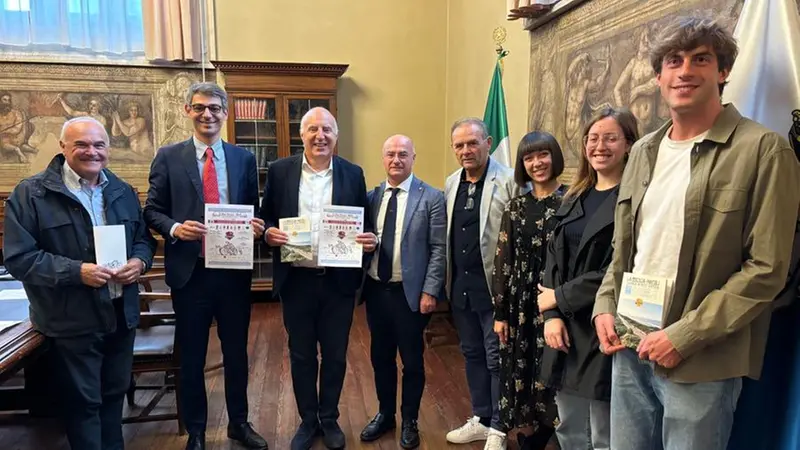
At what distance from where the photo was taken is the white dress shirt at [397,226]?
7.60 feet

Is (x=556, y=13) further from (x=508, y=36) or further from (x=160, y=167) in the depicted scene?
(x=160, y=167)

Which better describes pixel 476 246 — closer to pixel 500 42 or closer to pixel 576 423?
pixel 576 423

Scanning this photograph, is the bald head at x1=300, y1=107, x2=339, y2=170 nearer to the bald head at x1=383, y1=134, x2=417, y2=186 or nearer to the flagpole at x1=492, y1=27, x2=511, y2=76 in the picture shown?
the bald head at x1=383, y1=134, x2=417, y2=186

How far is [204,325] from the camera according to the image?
89.0 inches

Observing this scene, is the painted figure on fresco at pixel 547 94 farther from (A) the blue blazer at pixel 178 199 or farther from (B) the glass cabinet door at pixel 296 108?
(B) the glass cabinet door at pixel 296 108

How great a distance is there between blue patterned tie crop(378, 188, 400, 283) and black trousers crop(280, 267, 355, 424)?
0.64ft

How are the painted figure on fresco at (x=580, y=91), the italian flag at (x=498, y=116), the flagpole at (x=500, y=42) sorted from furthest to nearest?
the flagpole at (x=500, y=42)
the italian flag at (x=498, y=116)
the painted figure on fresco at (x=580, y=91)

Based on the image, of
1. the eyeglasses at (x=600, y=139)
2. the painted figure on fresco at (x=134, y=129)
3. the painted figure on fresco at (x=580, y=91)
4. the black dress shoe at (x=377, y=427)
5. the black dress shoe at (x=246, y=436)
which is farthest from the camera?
the painted figure on fresco at (x=134, y=129)

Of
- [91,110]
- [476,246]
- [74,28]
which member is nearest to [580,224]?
[476,246]

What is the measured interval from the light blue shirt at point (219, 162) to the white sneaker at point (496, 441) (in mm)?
1627

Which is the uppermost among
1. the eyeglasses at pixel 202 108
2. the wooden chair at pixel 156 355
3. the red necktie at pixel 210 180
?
the eyeglasses at pixel 202 108

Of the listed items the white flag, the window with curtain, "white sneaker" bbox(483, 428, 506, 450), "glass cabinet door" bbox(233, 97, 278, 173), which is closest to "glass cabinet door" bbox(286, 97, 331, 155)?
"glass cabinet door" bbox(233, 97, 278, 173)

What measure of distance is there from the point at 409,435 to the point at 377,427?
17 centimetres

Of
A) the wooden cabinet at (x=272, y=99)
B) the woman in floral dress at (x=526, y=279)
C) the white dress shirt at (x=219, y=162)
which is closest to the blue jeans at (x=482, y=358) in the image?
the woman in floral dress at (x=526, y=279)
